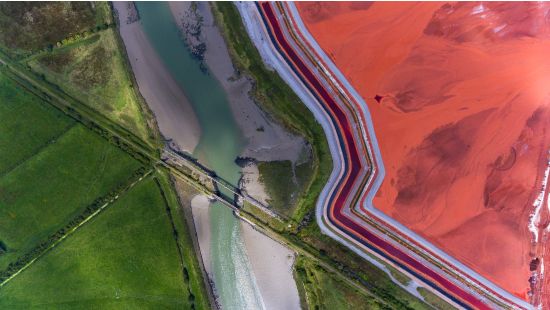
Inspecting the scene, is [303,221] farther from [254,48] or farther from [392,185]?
[254,48]

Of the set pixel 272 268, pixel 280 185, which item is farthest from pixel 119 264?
pixel 280 185

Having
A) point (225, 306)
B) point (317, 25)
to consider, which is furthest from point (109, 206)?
point (317, 25)

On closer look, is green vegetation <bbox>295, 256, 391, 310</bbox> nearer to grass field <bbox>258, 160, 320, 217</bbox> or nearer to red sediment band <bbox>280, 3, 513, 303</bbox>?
grass field <bbox>258, 160, 320, 217</bbox>

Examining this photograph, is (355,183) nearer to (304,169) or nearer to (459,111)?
(304,169)

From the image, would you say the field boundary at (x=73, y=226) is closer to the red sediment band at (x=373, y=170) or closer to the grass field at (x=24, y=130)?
the grass field at (x=24, y=130)

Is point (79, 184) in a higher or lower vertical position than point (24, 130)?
lower
